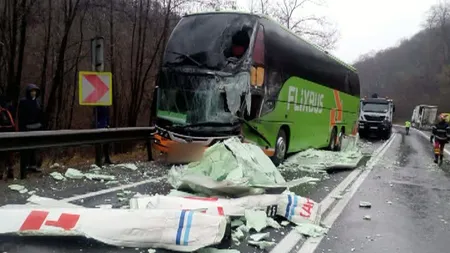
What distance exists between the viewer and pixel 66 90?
20891 mm

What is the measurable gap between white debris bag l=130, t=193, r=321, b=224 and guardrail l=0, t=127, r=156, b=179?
2949 mm

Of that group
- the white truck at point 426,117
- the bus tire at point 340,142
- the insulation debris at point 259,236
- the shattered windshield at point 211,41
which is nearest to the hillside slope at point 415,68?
the white truck at point 426,117

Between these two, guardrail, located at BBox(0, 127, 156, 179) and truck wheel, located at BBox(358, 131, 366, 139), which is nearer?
guardrail, located at BBox(0, 127, 156, 179)

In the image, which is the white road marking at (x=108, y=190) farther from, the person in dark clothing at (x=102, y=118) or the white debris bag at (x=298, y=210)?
the white debris bag at (x=298, y=210)

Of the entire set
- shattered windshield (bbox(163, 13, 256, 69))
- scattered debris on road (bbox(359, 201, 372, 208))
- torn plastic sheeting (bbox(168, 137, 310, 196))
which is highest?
shattered windshield (bbox(163, 13, 256, 69))

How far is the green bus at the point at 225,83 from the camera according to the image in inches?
333

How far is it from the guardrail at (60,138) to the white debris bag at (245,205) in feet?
9.67

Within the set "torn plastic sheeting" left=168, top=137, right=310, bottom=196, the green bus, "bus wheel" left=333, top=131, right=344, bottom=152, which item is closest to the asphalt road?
"torn plastic sheeting" left=168, top=137, right=310, bottom=196

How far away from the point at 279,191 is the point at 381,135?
2342 cm

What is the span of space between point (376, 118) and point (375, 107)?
123 cm

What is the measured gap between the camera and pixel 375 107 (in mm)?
28188

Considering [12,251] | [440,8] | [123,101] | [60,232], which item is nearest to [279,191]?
[60,232]

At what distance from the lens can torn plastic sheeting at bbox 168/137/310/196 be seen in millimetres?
5406

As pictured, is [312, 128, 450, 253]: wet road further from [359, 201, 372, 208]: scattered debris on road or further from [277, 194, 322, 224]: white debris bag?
[277, 194, 322, 224]: white debris bag
